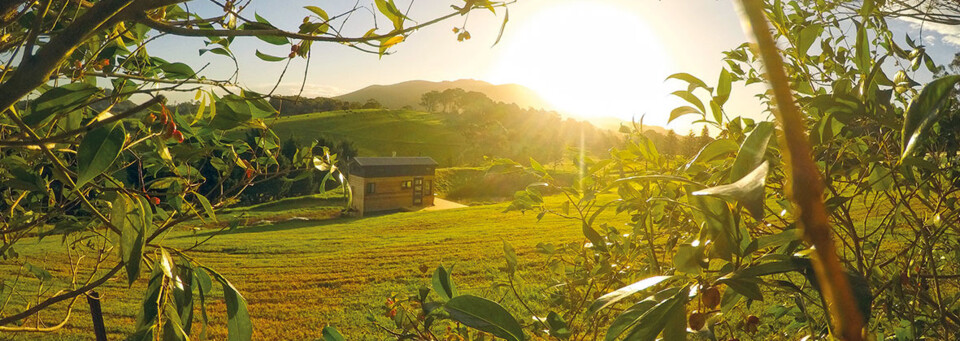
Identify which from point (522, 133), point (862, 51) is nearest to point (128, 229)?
point (862, 51)

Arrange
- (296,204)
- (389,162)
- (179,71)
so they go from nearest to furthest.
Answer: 1. (179,71)
2. (389,162)
3. (296,204)

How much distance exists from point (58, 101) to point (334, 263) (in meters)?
13.1

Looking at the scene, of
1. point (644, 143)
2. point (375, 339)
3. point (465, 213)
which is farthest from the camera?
point (465, 213)

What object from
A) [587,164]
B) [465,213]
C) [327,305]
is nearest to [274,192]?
[465,213]

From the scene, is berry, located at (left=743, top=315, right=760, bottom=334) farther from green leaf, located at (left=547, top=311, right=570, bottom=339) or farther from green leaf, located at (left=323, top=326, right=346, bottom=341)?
green leaf, located at (left=323, top=326, right=346, bottom=341)

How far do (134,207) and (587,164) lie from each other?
1.07 meters

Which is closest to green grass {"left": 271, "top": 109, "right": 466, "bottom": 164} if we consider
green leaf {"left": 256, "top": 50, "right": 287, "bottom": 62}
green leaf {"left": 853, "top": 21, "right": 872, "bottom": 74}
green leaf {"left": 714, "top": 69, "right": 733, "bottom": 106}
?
green leaf {"left": 256, "top": 50, "right": 287, "bottom": 62}

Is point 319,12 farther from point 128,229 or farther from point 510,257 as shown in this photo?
point 510,257

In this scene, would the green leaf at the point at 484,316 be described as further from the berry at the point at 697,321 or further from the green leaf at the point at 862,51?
the green leaf at the point at 862,51

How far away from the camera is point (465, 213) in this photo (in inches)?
912

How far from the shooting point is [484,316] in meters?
0.47

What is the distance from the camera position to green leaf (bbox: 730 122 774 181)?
0.30 metres

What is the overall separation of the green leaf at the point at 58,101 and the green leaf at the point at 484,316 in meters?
0.47

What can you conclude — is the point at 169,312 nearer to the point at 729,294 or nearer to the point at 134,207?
the point at 134,207
